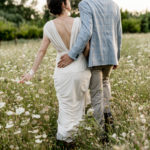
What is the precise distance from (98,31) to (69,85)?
0.68m

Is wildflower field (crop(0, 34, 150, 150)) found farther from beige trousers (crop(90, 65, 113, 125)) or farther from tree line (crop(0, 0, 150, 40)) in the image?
tree line (crop(0, 0, 150, 40))

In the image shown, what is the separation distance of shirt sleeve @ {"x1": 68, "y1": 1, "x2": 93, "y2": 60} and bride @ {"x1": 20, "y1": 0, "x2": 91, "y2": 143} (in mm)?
105

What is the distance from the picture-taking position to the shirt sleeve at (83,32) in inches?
103

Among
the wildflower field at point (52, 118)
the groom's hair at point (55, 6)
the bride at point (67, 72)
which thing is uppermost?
the groom's hair at point (55, 6)

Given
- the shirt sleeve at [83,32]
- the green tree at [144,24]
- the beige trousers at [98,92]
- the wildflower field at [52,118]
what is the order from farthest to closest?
the green tree at [144,24], the beige trousers at [98,92], the shirt sleeve at [83,32], the wildflower field at [52,118]

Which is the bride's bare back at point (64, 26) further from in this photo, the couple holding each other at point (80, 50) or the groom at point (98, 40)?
the groom at point (98, 40)

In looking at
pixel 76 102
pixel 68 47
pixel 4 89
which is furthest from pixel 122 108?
pixel 4 89

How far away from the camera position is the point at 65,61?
2.81 meters

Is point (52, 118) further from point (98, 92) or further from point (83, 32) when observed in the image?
point (83, 32)

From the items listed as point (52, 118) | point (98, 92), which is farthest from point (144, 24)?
point (98, 92)

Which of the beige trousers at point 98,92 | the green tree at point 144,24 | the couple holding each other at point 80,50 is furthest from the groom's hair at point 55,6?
the green tree at point 144,24

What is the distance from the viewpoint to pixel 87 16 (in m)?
2.68

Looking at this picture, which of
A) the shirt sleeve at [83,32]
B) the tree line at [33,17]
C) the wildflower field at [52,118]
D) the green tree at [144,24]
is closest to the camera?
the wildflower field at [52,118]

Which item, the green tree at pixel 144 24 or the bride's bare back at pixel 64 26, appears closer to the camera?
the bride's bare back at pixel 64 26
